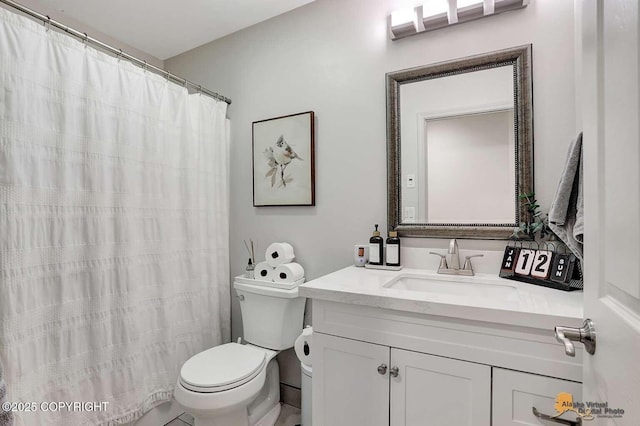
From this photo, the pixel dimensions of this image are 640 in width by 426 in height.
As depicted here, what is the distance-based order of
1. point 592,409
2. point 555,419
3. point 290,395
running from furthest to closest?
point 290,395 < point 555,419 < point 592,409

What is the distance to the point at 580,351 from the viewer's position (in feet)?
2.90

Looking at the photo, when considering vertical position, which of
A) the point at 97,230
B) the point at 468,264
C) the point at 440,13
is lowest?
the point at 468,264

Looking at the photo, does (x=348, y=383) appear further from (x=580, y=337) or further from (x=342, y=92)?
(x=342, y=92)

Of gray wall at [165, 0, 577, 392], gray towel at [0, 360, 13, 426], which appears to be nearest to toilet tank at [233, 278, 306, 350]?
gray wall at [165, 0, 577, 392]

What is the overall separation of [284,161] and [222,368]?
4.00 ft

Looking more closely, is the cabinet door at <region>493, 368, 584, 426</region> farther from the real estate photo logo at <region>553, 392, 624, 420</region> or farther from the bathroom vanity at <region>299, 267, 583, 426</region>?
the real estate photo logo at <region>553, 392, 624, 420</region>

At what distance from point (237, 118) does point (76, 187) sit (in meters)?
1.12

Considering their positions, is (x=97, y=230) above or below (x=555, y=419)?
above

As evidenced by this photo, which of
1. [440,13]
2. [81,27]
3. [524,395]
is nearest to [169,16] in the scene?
[81,27]

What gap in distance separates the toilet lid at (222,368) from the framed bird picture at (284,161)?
2.93 ft

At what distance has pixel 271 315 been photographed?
182cm

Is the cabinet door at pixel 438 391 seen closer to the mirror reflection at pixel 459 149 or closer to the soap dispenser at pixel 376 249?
the soap dispenser at pixel 376 249

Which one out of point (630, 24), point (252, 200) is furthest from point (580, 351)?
point (252, 200)

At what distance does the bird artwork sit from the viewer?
2.01 meters
